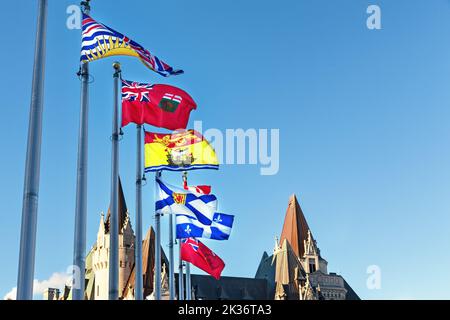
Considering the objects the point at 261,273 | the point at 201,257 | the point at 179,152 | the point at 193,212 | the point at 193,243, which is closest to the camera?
the point at 179,152

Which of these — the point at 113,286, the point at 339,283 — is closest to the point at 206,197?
the point at 113,286

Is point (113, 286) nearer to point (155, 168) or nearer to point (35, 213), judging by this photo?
point (35, 213)

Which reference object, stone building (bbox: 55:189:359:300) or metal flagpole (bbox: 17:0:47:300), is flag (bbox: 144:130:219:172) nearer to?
metal flagpole (bbox: 17:0:47:300)

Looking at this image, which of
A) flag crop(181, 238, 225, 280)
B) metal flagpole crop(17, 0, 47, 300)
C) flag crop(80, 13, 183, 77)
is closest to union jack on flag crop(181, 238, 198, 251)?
flag crop(181, 238, 225, 280)

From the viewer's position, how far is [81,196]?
13312mm

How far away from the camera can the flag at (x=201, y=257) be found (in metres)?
28.2

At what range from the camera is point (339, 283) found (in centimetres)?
9012

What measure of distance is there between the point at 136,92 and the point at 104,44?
390 centimetres

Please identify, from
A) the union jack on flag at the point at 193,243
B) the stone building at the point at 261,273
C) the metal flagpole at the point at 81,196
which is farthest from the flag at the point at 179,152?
the stone building at the point at 261,273

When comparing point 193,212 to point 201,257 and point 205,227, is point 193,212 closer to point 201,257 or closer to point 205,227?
point 205,227

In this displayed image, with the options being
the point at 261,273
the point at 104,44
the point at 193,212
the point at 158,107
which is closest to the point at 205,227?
the point at 193,212

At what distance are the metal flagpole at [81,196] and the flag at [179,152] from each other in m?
6.60
